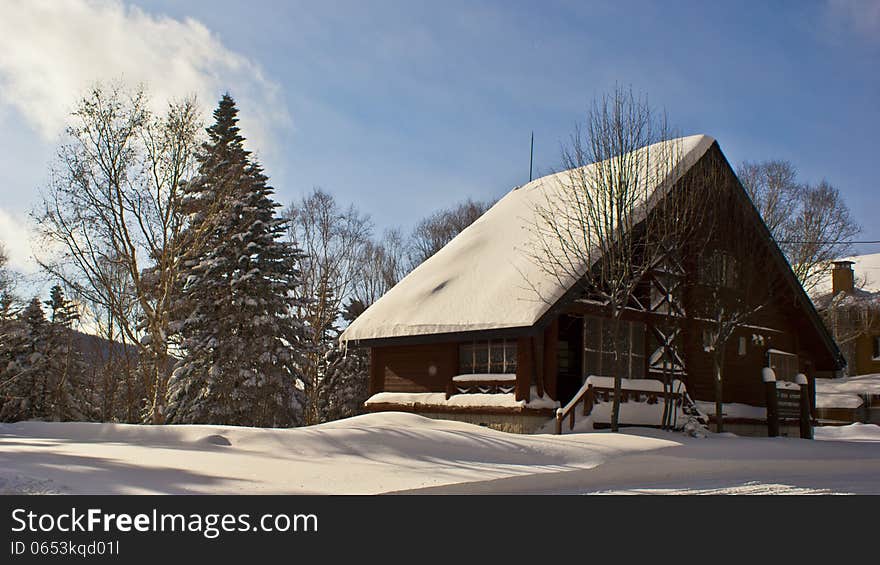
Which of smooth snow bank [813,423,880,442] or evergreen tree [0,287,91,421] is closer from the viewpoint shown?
smooth snow bank [813,423,880,442]

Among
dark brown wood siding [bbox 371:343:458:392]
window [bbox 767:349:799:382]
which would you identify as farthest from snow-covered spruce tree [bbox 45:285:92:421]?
window [bbox 767:349:799:382]

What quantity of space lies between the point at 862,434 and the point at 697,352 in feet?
38.1

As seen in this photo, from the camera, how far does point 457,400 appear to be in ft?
65.7

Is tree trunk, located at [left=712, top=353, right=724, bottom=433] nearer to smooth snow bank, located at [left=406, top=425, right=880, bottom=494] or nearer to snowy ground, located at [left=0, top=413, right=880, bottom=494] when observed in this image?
smooth snow bank, located at [left=406, top=425, right=880, bottom=494]

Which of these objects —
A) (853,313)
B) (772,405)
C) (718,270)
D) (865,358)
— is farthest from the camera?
(865,358)

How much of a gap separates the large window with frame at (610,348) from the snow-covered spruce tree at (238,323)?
12.9 metres

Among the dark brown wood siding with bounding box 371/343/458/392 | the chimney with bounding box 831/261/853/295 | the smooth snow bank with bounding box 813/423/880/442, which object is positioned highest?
the chimney with bounding box 831/261/853/295

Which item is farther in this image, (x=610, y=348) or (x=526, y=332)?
(x=610, y=348)

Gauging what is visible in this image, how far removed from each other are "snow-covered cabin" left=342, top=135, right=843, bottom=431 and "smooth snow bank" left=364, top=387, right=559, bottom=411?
4 centimetres

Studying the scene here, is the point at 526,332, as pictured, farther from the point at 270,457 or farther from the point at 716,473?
the point at 270,457

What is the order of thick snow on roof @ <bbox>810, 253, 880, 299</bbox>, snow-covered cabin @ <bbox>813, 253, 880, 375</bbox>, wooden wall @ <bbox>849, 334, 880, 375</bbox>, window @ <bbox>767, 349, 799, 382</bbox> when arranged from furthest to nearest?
thick snow on roof @ <bbox>810, 253, 880, 299</bbox>
wooden wall @ <bbox>849, 334, 880, 375</bbox>
snow-covered cabin @ <bbox>813, 253, 880, 375</bbox>
window @ <bbox>767, 349, 799, 382</bbox>

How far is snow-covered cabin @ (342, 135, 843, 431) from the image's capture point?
18547 millimetres

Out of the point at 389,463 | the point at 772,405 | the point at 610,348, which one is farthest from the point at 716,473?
the point at 772,405

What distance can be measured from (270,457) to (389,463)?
5.28 ft
